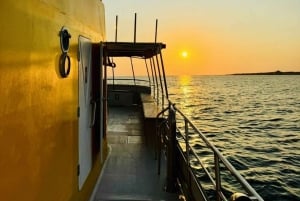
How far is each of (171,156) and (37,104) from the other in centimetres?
274

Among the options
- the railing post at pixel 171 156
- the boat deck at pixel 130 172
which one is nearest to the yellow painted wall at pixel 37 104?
the boat deck at pixel 130 172

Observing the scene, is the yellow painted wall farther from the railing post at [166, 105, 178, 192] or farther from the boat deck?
the railing post at [166, 105, 178, 192]

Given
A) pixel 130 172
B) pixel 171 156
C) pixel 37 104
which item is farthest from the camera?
pixel 130 172

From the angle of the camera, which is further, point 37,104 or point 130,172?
point 130,172

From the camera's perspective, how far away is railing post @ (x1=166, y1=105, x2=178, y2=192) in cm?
488

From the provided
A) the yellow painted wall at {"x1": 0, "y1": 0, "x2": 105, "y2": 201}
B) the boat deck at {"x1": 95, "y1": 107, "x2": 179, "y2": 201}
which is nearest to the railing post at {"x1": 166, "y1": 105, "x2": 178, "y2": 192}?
the boat deck at {"x1": 95, "y1": 107, "x2": 179, "y2": 201}

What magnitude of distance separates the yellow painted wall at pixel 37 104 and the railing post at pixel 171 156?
1423mm

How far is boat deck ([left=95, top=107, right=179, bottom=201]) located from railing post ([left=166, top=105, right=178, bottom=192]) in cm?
14

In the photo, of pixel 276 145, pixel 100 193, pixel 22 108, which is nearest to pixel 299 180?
pixel 276 145

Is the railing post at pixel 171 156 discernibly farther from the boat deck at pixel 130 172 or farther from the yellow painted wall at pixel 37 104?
the yellow painted wall at pixel 37 104

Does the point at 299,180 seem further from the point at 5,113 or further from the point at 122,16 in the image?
the point at 5,113

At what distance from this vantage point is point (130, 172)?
18.5 ft

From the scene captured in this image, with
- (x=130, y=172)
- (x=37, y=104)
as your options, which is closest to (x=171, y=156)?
(x=130, y=172)

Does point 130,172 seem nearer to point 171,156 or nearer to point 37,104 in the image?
point 171,156
